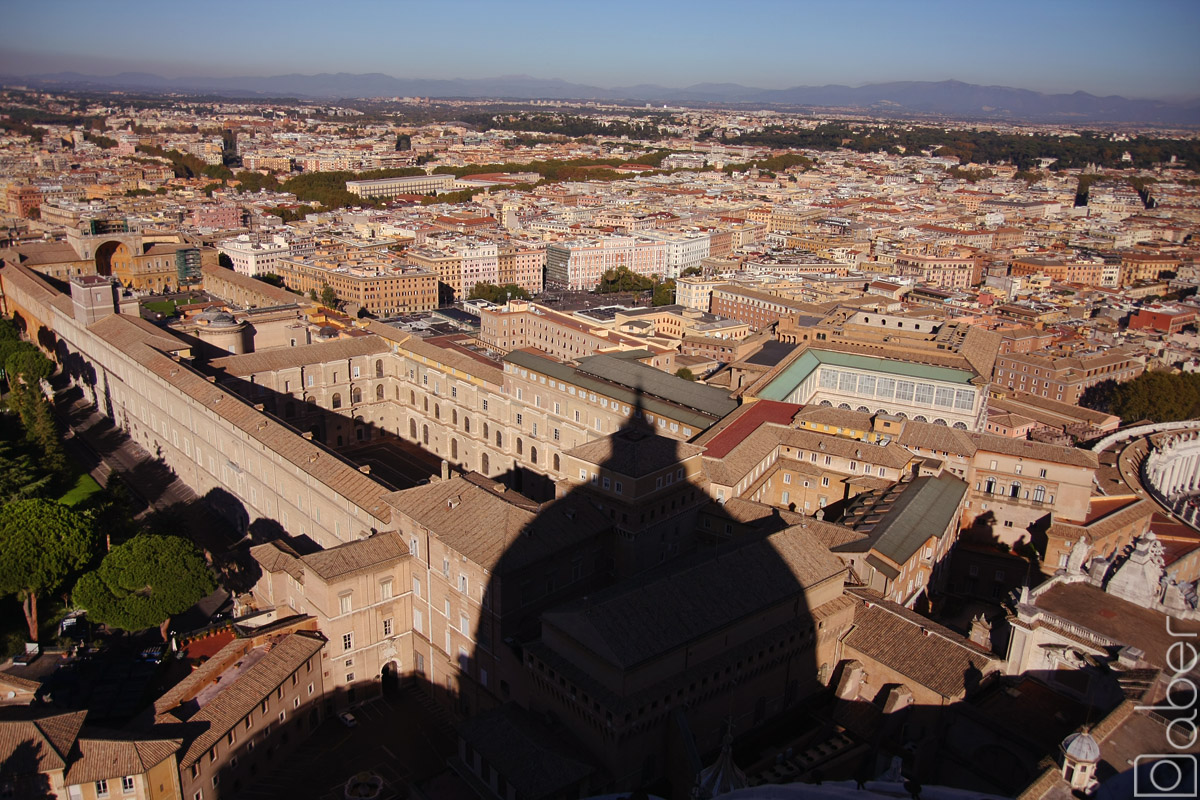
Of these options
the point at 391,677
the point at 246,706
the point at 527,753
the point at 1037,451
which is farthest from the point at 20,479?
the point at 1037,451

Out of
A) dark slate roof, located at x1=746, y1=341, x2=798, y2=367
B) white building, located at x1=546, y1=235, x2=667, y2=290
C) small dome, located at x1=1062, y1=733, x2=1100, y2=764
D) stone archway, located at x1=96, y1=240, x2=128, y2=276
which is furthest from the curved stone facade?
stone archway, located at x1=96, y1=240, x2=128, y2=276

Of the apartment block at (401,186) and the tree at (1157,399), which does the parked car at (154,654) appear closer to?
the tree at (1157,399)

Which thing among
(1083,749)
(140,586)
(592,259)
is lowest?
(140,586)

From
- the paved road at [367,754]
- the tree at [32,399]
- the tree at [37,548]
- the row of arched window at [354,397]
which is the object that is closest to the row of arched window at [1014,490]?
the paved road at [367,754]

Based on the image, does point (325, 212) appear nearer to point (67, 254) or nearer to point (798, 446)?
point (67, 254)

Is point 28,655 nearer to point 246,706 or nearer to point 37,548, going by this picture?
point 37,548

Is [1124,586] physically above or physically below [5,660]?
above

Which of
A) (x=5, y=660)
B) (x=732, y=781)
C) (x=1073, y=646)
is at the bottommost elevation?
(x=5, y=660)

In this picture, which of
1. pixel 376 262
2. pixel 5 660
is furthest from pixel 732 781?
pixel 376 262
